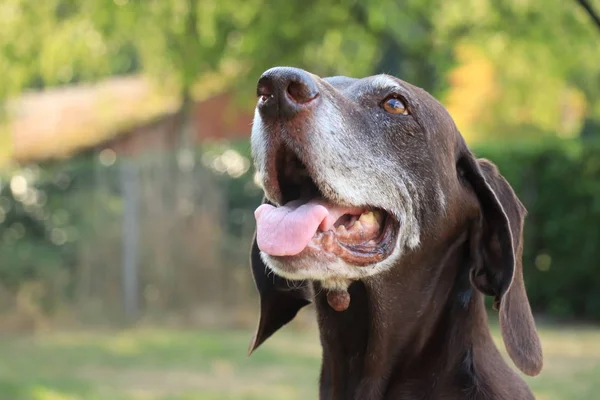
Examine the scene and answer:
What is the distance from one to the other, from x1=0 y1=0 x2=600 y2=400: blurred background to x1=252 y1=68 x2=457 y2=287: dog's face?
3.39 meters

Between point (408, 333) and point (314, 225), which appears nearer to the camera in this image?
point (314, 225)

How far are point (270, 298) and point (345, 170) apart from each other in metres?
0.96

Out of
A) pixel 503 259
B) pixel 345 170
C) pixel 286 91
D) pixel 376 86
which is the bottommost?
pixel 503 259

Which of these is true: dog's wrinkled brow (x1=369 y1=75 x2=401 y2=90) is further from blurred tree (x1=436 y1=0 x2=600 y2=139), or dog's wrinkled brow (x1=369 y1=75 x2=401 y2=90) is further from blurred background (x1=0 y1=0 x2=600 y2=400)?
blurred tree (x1=436 y1=0 x2=600 y2=139)

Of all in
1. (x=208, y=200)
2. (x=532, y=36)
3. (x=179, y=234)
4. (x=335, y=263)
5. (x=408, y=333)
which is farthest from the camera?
(x=208, y=200)

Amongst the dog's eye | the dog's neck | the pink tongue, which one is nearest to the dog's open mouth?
the pink tongue

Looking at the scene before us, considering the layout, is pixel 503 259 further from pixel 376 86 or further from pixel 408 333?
pixel 376 86

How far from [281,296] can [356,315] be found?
20.8 inches

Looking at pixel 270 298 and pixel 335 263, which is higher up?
pixel 270 298

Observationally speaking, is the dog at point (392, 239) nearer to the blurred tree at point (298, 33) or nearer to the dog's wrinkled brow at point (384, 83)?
the dog's wrinkled brow at point (384, 83)

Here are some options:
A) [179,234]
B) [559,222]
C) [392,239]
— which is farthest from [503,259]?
[559,222]

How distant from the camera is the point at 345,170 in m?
2.97

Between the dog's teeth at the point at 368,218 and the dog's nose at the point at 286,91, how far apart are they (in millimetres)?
514

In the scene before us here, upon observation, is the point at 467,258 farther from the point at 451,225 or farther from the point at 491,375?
the point at 491,375
